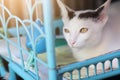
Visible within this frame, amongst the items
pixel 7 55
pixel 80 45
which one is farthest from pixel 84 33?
pixel 7 55

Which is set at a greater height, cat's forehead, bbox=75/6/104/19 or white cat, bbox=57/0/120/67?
cat's forehead, bbox=75/6/104/19

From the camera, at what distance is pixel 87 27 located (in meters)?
0.64

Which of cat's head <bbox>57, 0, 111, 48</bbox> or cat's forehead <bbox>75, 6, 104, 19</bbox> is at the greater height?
cat's forehead <bbox>75, 6, 104, 19</bbox>

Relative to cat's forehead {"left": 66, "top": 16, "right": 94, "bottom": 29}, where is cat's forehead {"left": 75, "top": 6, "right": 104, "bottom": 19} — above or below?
above

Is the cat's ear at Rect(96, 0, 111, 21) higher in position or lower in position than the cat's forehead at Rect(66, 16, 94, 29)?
higher

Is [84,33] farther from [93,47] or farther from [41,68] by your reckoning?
[41,68]

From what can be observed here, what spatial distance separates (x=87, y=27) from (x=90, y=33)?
17mm

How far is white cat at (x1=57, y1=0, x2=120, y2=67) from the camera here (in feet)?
2.08

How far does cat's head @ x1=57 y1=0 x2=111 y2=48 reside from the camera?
63 centimetres

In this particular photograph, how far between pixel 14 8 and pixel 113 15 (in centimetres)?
55

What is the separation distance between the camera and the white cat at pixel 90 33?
25.0 inches

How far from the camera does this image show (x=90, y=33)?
63 cm

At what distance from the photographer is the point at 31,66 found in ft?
2.44

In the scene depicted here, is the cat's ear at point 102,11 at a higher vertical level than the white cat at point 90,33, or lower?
higher
